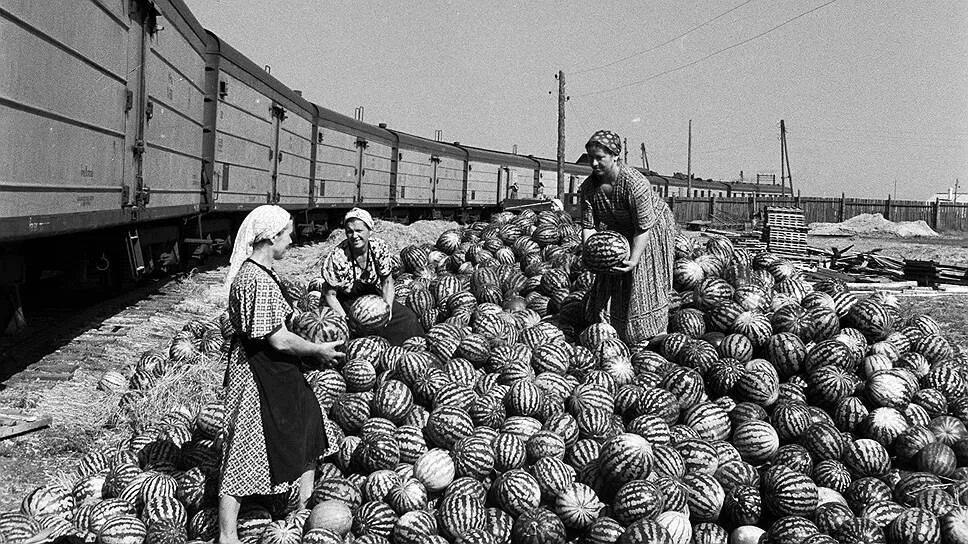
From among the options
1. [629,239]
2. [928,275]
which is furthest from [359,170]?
[629,239]

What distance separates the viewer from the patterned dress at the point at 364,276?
672 cm

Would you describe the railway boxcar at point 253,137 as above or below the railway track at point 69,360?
above

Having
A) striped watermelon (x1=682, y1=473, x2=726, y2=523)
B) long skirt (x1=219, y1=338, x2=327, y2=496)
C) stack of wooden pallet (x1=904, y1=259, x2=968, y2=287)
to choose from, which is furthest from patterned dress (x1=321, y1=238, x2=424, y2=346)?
stack of wooden pallet (x1=904, y1=259, x2=968, y2=287)

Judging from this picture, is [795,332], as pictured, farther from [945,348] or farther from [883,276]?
[883,276]

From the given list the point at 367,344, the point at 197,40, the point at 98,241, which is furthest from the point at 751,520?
the point at 197,40

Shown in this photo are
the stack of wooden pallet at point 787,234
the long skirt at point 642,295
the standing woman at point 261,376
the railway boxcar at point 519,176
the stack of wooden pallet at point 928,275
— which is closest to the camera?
the standing woman at point 261,376

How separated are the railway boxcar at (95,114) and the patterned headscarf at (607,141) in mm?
4403

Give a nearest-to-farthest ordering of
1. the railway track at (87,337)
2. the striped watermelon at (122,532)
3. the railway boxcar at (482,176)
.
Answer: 1. the striped watermelon at (122,532)
2. the railway track at (87,337)
3. the railway boxcar at (482,176)

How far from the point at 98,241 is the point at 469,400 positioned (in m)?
5.54

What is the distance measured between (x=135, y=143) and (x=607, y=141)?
559cm

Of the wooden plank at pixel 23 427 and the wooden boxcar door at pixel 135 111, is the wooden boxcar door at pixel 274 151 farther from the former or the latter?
the wooden plank at pixel 23 427

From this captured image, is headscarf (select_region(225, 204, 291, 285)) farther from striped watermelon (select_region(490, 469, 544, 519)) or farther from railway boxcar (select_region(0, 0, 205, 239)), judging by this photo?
railway boxcar (select_region(0, 0, 205, 239))

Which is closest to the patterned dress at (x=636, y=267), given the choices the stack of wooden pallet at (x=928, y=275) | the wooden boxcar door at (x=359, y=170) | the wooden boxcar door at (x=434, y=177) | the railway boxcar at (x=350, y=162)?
the stack of wooden pallet at (x=928, y=275)

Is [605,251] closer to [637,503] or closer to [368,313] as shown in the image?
[368,313]
